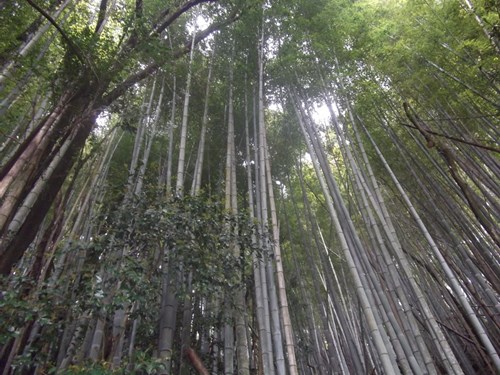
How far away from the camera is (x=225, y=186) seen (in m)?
4.25

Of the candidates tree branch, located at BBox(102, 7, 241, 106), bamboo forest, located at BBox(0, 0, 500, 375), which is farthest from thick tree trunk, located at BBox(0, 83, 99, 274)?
tree branch, located at BBox(102, 7, 241, 106)

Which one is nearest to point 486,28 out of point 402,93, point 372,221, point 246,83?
point 402,93

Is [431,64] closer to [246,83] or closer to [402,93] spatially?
[402,93]

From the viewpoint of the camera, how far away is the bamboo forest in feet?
8.28

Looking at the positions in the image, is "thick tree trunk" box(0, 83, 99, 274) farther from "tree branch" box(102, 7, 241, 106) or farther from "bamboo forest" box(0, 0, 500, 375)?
"tree branch" box(102, 7, 241, 106)

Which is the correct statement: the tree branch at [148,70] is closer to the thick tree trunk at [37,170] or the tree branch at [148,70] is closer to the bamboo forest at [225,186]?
the bamboo forest at [225,186]

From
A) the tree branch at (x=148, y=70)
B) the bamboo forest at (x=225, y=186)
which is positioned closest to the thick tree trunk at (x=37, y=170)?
the bamboo forest at (x=225, y=186)

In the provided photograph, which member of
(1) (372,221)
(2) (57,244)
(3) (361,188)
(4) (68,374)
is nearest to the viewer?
(4) (68,374)

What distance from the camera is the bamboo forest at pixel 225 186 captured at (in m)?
2.52

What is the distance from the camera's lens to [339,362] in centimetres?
543

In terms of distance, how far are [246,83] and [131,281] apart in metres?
3.70

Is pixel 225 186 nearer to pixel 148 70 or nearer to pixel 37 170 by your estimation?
pixel 148 70

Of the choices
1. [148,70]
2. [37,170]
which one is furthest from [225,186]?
[37,170]

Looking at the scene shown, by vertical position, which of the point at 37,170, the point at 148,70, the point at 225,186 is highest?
the point at 148,70
